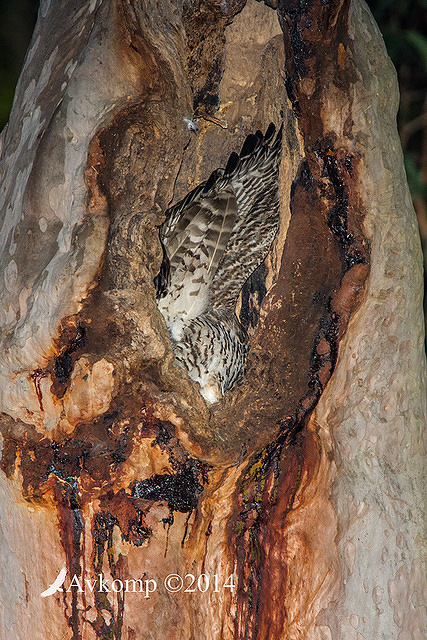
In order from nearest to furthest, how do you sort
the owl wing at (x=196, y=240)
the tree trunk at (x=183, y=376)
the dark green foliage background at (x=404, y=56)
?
the tree trunk at (x=183, y=376) → the owl wing at (x=196, y=240) → the dark green foliage background at (x=404, y=56)

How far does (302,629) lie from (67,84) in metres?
1.25

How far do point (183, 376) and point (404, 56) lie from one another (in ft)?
10.6

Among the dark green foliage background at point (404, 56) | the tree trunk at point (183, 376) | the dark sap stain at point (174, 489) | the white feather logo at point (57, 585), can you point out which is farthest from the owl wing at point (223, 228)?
the dark green foliage background at point (404, 56)

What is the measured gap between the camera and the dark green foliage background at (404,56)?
2969 mm

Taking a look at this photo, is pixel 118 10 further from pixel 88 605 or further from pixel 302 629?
pixel 302 629

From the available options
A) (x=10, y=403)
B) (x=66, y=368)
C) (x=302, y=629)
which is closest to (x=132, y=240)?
(x=66, y=368)

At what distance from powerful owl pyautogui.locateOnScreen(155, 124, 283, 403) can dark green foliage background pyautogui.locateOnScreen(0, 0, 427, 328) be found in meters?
1.68

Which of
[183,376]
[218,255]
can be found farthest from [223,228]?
[183,376]

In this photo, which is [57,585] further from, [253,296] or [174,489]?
[253,296]

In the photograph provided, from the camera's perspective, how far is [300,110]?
1.35 meters

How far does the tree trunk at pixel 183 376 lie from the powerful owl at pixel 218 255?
0.47 feet

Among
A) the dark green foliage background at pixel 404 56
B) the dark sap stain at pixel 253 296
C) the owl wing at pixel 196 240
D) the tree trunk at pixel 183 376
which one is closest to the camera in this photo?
the tree trunk at pixel 183 376


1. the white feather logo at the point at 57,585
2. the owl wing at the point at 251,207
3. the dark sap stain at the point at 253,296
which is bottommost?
the white feather logo at the point at 57,585

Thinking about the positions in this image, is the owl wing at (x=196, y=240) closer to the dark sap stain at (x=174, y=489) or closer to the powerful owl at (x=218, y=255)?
the powerful owl at (x=218, y=255)
